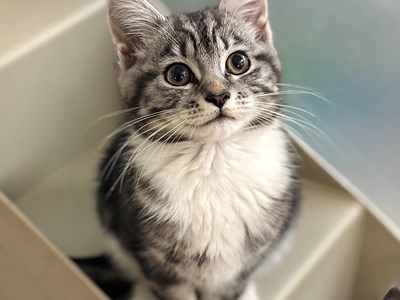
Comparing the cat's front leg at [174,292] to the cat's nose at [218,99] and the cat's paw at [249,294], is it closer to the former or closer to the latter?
the cat's paw at [249,294]

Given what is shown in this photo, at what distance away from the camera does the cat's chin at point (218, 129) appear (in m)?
0.91

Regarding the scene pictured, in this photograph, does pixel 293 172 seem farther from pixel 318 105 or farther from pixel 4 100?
pixel 4 100

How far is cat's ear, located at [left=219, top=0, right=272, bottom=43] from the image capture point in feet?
3.35

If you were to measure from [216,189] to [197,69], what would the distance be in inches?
8.3

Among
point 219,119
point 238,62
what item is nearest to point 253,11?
point 238,62

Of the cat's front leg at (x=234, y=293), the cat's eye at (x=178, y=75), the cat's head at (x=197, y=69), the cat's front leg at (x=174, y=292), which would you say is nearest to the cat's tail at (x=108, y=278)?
the cat's front leg at (x=174, y=292)

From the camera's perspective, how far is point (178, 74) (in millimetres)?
947

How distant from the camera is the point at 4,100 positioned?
1.29 meters

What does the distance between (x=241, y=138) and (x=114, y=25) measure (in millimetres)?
272

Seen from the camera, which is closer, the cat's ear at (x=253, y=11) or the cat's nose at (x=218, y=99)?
the cat's nose at (x=218, y=99)

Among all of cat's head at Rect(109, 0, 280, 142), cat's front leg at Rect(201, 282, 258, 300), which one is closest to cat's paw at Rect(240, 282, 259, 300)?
cat's front leg at Rect(201, 282, 258, 300)

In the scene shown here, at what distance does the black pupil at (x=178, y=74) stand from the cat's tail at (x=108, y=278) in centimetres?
48

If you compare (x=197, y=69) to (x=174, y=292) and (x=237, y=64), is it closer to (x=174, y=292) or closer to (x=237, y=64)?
(x=237, y=64)

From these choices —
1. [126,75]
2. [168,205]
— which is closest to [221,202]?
[168,205]
